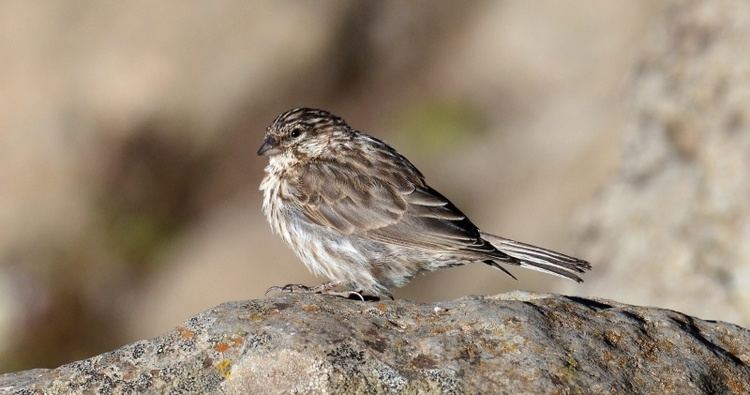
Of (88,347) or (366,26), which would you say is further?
(366,26)

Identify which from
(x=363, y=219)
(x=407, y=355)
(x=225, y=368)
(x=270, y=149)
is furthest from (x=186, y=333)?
(x=270, y=149)

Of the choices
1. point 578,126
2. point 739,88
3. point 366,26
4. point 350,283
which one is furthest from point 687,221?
point 366,26

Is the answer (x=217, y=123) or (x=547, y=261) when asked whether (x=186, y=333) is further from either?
(x=217, y=123)

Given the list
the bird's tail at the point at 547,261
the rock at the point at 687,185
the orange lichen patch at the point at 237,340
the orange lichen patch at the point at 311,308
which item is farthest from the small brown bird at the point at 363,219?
the rock at the point at 687,185

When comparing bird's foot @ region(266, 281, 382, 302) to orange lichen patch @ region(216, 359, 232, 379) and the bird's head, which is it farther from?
orange lichen patch @ region(216, 359, 232, 379)

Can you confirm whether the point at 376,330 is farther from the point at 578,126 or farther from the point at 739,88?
the point at 578,126

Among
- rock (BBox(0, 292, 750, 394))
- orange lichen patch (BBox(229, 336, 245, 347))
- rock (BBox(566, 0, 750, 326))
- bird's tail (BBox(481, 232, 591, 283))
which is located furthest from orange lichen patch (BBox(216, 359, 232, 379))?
rock (BBox(566, 0, 750, 326))
